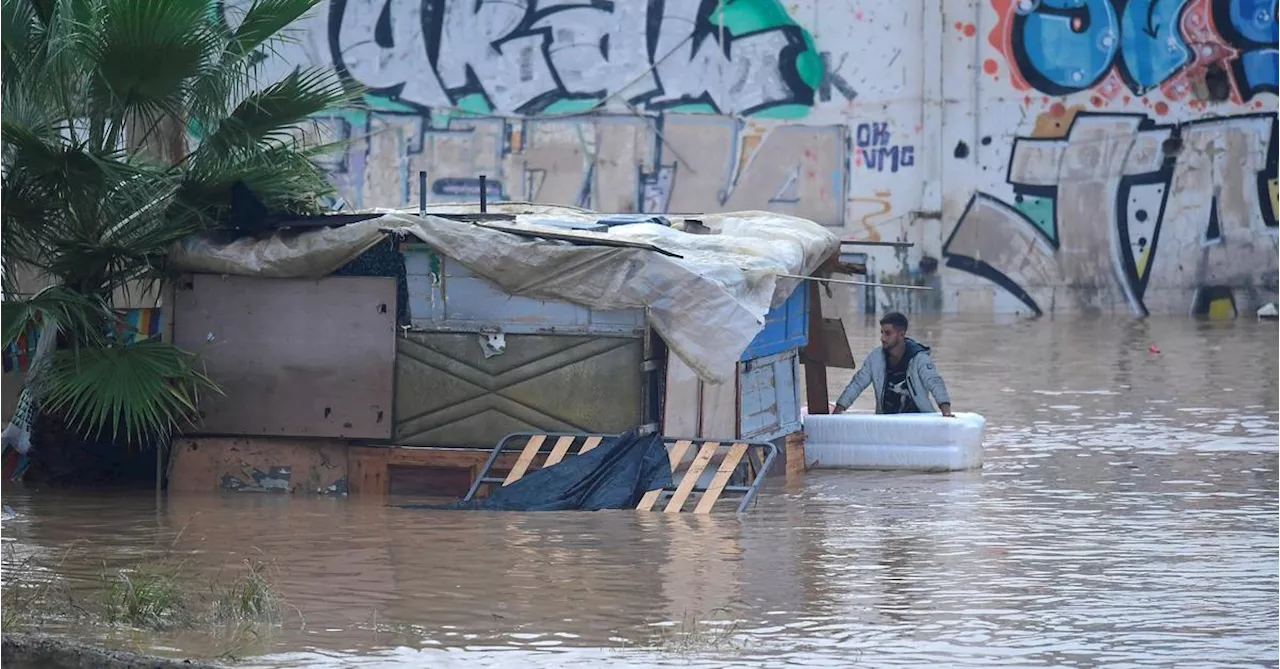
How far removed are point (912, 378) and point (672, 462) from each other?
2.68m

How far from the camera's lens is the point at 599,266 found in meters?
10.9

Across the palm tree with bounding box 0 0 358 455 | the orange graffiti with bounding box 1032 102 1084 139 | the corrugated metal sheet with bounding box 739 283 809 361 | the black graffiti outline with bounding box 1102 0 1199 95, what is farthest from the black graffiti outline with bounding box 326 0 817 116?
the palm tree with bounding box 0 0 358 455

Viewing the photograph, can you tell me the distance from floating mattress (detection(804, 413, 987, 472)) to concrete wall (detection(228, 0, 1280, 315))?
14.8 metres

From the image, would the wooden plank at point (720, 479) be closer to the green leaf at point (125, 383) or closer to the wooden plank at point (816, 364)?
the wooden plank at point (816, 364)

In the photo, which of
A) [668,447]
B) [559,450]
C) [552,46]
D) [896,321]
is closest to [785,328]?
[896,321]

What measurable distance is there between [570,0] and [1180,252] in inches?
389

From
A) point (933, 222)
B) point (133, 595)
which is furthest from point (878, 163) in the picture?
point (133, 595)

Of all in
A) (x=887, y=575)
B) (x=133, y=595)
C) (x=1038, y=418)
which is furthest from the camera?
(x=1038, y=418)

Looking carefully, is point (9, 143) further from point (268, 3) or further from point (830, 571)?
point (830, 571)

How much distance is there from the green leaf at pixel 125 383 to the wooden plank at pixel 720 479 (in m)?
2.91

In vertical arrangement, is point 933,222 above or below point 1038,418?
above

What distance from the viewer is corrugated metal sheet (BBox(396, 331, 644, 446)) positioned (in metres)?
11.1

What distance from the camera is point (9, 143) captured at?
10789 mm

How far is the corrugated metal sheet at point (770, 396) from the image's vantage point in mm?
11773
